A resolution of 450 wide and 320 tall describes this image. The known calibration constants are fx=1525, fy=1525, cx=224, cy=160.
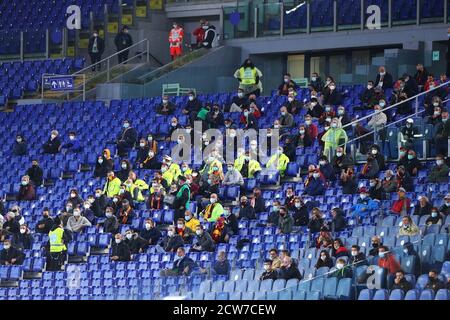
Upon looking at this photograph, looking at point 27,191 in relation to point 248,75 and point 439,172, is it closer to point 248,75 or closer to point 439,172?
point 248,75

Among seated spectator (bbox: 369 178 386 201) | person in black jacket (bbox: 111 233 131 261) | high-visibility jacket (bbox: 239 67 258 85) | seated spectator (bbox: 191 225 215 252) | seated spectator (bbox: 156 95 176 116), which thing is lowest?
person in black jacket (bbox: 111 233 131 261)

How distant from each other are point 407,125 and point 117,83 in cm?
1024

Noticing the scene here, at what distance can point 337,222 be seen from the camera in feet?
83.1

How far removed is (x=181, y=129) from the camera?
103ft

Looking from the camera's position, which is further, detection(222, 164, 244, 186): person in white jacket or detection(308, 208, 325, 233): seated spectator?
detection(222, 164, 244, 186): person in white jacket

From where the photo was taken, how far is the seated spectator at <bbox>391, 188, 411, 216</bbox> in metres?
24.8

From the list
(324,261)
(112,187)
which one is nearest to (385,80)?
(112,187)

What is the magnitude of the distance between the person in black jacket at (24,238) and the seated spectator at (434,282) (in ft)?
35.4

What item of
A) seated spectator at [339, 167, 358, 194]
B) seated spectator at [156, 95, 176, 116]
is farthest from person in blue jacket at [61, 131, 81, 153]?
seated spectator at [339, 167, 358, 194]

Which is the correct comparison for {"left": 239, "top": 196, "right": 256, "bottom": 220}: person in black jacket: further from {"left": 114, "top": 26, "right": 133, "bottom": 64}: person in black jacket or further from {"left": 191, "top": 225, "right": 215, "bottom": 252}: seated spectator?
{"left": 114, "top": 26, "right": 133, "bottom": 64}: person in black jacket

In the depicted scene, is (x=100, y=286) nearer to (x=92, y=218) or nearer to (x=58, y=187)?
(x=92, y=218)

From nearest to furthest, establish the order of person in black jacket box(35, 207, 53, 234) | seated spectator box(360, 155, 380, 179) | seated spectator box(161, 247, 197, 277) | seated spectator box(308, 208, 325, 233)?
1. seated spectator box(161, 247, 197, 277)
2. seated spectator box(308, 208, 325, 233)
3. seated spectator box(360, 155, 380, 179)
4. person in black jacket box(35, 207, 53, 234)

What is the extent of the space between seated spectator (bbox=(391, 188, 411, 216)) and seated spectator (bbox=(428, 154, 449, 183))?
2.97 feet
